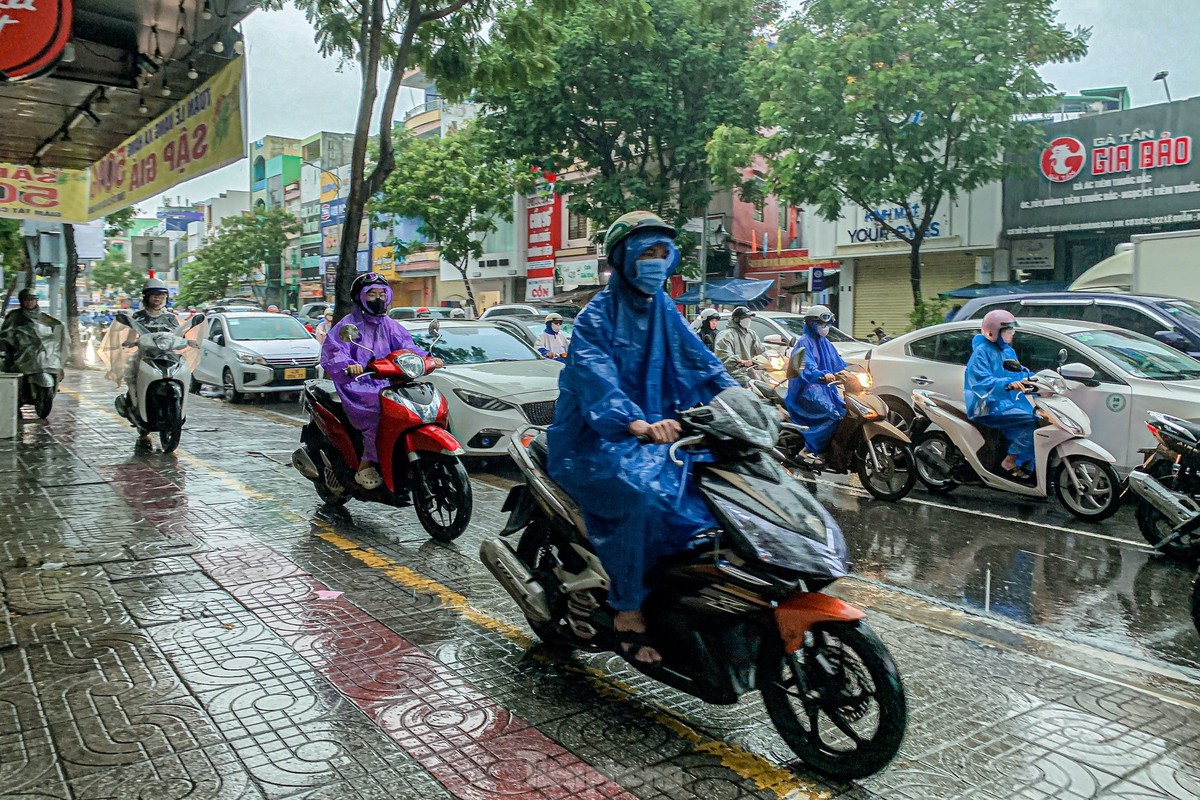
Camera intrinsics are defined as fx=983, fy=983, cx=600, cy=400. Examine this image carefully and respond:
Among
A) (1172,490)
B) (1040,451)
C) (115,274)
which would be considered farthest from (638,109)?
(115,274)

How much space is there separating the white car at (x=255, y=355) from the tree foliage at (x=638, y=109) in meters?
10.6

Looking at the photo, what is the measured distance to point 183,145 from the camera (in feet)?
26.5

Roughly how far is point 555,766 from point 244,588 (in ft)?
9.03

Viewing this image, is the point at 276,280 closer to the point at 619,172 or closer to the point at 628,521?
the point at 619,172

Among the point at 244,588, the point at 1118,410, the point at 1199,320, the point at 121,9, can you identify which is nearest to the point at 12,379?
the point at 121,9

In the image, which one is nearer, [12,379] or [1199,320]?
[1199,320]

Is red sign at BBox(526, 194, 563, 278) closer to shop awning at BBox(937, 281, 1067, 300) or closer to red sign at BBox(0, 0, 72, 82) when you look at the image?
shop awning at BBox(937, 281, 1067, 300)

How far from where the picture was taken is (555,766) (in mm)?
3365

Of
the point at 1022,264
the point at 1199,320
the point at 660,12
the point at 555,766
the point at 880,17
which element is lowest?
the point at 555,766

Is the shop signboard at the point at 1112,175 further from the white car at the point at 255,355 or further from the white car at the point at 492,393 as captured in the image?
the white car at the point at 255,355

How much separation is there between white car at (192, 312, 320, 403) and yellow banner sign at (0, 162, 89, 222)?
487 cm

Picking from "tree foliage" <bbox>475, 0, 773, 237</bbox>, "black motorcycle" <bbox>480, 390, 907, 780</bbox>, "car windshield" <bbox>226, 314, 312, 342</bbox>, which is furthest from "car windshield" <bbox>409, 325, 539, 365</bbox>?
"tree foliage" <bbox>475, 0, 773, 237</bbox>

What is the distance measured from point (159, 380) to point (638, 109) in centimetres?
1864

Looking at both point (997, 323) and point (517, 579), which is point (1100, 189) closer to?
point (997, 323)
